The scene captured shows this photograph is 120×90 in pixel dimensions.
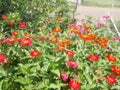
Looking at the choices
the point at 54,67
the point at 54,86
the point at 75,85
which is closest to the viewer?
the point at 75,85

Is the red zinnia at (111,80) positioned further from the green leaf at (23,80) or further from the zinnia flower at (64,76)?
the green leaf at (23,80)

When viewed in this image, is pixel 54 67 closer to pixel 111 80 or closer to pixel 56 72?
pixel 56 72

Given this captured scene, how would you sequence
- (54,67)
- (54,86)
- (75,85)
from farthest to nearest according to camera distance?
(54,67), (54,86), (75,85)

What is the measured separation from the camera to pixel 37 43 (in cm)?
323

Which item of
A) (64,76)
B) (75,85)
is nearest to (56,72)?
(64,76)

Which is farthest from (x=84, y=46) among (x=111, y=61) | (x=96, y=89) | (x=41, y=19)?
(x=41, y=19)

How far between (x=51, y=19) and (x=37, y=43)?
2150 mm

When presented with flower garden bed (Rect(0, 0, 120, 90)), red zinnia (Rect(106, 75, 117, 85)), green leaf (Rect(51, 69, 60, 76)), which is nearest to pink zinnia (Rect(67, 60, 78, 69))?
flower garden bed (Rect(0, 0, 120, 90))

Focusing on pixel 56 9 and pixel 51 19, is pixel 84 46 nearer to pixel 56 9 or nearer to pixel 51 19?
pixel 51 19

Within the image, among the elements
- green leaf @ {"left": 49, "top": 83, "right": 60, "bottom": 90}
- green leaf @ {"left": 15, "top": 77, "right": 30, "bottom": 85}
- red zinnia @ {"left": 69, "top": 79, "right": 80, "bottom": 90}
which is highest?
red zinnia @ {"left": 69, "top": 79, "right": 80, "bottom": 90}

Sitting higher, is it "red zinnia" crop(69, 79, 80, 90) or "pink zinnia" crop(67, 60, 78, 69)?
"pink zinnia" crop(67, 60, 78, 69)

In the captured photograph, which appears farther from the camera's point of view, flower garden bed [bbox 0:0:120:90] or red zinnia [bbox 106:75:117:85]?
flower garden bed [bbox 0:0:120:90]

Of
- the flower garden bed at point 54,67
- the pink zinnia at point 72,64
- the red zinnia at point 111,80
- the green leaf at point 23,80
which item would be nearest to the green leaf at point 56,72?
the flower garden bed at point 54,67

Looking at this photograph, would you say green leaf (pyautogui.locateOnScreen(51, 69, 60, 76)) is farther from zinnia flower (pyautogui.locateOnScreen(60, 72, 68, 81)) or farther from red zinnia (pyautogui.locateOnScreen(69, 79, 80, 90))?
red zinnia (pyautogui.locateOnScreen(69, 79, 80, 90))
